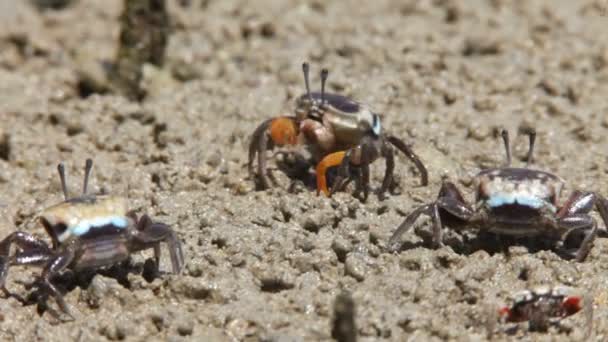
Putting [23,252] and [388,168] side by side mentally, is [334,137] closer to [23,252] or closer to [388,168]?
[388,168]

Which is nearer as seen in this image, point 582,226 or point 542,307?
point 542,307

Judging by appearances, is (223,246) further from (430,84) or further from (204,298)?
(430,84)

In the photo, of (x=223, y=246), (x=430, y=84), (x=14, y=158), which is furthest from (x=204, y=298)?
(x=430, y=84)

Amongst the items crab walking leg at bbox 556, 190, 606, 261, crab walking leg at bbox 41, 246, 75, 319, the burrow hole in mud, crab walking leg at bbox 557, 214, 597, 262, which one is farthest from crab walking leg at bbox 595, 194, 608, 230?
crab walking leg at bbox 41, 246, 75, 319

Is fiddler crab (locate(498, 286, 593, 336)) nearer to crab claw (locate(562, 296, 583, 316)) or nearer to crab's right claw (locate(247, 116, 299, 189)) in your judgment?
crab claw (locate(562, 296, 583, 316))

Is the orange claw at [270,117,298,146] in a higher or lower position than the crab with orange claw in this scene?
higher

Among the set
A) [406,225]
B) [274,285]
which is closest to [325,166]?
[406,225]

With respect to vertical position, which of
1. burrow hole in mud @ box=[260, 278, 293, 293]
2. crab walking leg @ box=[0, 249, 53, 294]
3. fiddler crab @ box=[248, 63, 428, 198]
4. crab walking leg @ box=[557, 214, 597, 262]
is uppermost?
fiddler crab @ box=[248, 63, 428, 198]
